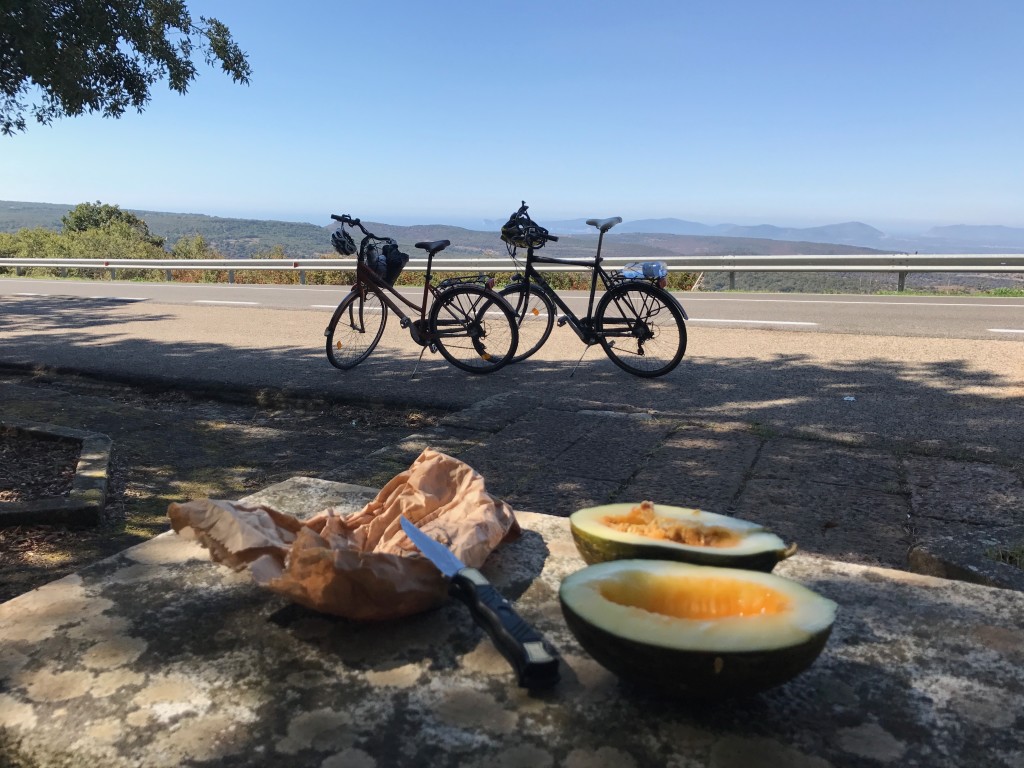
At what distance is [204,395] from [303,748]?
6591mm

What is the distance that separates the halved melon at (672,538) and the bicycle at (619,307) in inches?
234

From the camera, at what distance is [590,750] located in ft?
2.93

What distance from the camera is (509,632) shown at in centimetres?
104

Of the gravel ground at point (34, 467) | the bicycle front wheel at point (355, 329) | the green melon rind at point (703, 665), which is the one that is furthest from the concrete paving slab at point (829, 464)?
the bicycle front wheel at point (355, 329)

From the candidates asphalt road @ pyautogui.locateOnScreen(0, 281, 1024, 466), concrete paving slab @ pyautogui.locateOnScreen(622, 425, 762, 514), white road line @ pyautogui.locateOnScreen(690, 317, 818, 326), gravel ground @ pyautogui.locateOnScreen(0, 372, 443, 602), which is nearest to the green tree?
asphalt road @ pyautogui.locateOnScreen(0, 281, 1024, 466)

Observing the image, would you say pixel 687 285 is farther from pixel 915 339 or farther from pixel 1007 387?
pixel 1007 387

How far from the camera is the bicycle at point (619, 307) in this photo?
Answer: 288 inches

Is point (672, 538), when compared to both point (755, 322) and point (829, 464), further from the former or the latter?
point (755, 322)

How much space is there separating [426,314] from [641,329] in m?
2.06

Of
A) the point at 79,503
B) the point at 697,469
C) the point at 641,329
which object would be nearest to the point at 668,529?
the point at 697,469

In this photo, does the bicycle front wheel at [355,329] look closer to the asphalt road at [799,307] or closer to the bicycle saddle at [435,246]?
the bicycle saddle at [435,246]

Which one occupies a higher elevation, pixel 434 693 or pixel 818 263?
pixel 818 263

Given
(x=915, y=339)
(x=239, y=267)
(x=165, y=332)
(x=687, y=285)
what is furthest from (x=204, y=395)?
(x=239, y=267)

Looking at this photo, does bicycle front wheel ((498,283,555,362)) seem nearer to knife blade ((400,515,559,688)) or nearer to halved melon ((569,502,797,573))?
halved melon ((569,502,797,573))
